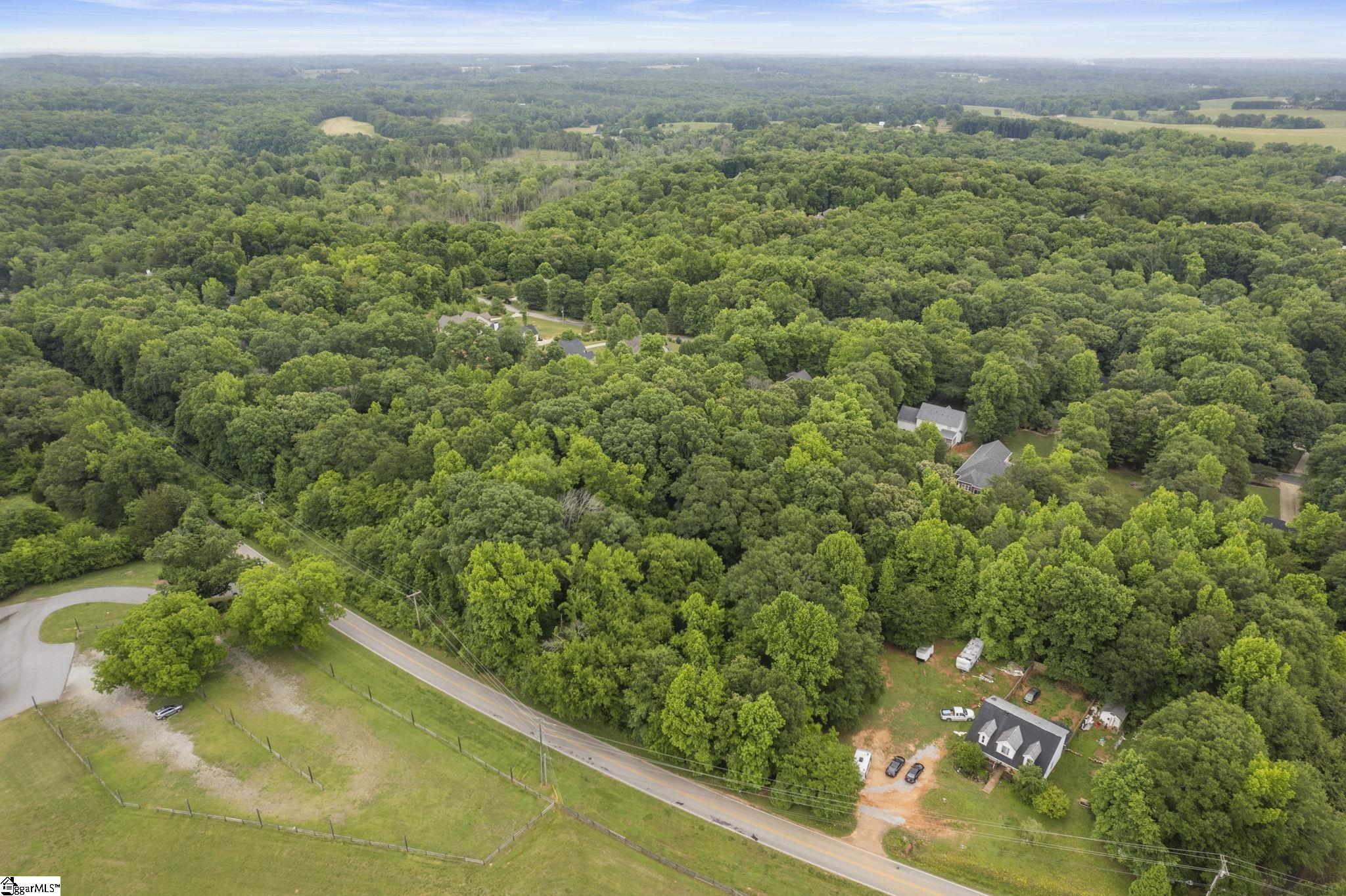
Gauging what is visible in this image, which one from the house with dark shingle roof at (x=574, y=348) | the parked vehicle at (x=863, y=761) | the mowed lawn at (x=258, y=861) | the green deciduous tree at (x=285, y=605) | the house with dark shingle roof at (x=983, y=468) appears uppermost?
the house with dark shingle roof at (x=574, y=348)

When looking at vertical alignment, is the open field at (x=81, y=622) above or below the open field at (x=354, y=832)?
above

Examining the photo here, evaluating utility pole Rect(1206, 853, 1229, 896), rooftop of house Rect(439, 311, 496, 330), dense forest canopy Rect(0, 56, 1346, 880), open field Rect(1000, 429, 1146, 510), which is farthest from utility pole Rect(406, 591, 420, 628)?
open field Rect(1000, 429, 1146, 510)

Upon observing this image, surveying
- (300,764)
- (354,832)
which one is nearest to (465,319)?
(300,764)

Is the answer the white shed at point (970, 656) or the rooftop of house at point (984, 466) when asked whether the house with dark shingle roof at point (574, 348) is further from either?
the white shed at point (970, 656)

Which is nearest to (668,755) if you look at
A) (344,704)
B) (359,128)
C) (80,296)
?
(344,704)

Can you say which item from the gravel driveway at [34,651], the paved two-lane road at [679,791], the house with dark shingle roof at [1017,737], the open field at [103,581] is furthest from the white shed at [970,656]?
the open field at [103,581]

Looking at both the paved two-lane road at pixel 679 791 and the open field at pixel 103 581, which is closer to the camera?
the paved two-lane road at pixel 679 791

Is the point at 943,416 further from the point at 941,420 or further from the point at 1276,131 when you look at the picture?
the point at 1276,131

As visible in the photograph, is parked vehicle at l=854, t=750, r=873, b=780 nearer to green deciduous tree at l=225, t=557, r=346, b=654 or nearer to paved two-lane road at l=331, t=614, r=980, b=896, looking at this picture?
paved two-lane road at l=331, t=614, r=980, b=896
